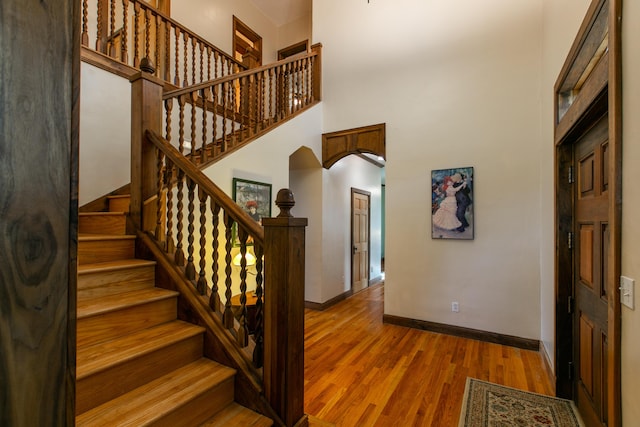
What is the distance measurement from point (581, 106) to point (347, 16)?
3.71 m

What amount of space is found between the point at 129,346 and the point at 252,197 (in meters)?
2.17

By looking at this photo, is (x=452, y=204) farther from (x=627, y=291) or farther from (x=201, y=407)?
(x=201, y=407)

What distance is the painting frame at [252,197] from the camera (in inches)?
131

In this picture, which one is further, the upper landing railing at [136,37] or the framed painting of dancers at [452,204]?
the framed painting of dancers at [452,204]

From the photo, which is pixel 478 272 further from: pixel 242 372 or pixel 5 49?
pixel 5 49

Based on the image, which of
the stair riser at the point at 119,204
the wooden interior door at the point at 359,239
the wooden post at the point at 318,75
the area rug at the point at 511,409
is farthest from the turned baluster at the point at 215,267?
the wooden interior door at the point at 359,239

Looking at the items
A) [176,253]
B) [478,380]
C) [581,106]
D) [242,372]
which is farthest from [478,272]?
[176,253]

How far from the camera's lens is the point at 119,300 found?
5.84 ft

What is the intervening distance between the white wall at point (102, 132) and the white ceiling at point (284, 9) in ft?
14.4

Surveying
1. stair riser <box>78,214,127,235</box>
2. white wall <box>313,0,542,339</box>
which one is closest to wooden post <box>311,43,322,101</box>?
white wall <box>313,0,542,339</box>

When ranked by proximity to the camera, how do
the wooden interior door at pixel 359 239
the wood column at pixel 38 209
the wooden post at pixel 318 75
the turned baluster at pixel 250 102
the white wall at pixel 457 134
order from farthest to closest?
the wooden interior door at pixel 359 239 < the wooden post at pixel 318 75 < the turned baluster at pixel 250 102 < the white wall at pixel 457 134 < the wood column at pixel 38 209

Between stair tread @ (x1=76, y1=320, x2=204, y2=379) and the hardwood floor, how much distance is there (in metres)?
1.13

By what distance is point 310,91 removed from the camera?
470 cm

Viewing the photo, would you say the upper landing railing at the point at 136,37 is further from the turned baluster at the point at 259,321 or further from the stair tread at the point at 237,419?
the stair tread at the point at 237,419
